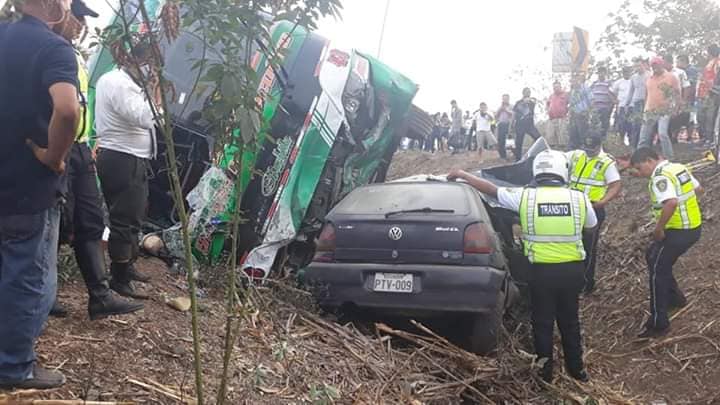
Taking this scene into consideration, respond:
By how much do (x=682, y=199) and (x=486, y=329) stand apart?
250 cm

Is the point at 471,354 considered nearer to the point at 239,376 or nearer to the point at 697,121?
the point at 239,376

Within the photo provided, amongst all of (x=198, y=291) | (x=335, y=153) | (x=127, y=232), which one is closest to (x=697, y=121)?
(x=335, y=153)

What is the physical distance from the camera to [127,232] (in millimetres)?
4355

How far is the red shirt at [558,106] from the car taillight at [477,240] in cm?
883

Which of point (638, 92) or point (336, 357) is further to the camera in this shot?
point (638, 92)

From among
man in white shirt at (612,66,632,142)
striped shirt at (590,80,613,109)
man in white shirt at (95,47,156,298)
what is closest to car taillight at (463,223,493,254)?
man in white shirt at (95,47,156,298)

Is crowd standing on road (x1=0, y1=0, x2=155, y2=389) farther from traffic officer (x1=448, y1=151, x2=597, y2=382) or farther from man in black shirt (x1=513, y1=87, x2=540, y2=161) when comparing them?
man in black shirt (x1=513, y1=87, x2=540, y2=161)

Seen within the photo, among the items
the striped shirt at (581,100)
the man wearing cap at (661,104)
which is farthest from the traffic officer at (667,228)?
the striped shirt at (581,100)

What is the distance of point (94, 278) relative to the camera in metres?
3.74

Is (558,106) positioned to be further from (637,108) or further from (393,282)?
(393,282)

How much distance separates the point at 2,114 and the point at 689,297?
6.18 metres

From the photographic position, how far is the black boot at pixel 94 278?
374 centimetres

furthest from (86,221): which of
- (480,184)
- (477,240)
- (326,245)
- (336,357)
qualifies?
(480,184)

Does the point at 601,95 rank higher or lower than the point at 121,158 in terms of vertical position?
higher
